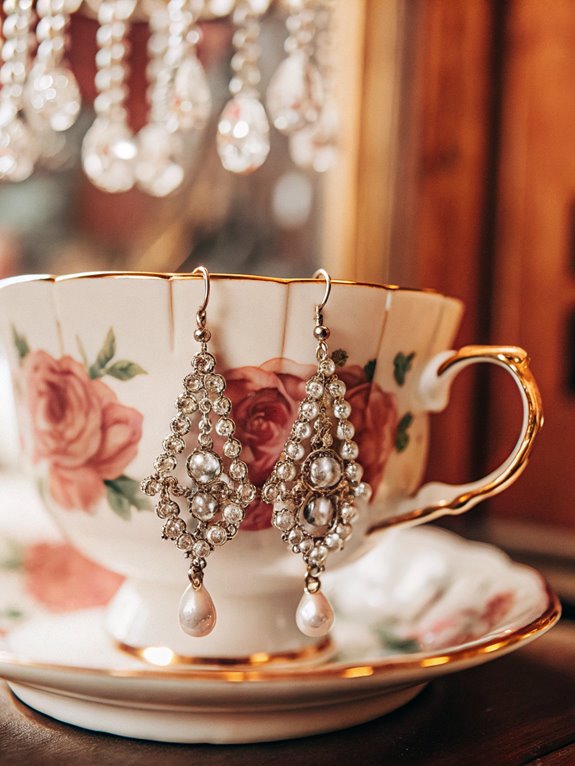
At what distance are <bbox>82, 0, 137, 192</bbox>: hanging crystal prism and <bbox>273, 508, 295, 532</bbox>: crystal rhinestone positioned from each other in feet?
1.37

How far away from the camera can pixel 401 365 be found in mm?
428

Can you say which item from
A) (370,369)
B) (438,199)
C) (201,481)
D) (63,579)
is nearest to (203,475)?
(201,481)

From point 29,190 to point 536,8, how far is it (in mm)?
678

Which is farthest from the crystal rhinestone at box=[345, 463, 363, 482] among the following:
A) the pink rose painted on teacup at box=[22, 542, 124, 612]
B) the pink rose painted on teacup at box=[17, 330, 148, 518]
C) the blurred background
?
the blurred background

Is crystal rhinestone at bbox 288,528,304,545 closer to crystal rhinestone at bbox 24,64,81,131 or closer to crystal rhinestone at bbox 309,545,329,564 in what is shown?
crystal rhinestone at bbox 309,545,329,564

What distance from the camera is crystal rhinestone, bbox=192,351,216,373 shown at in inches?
14.2

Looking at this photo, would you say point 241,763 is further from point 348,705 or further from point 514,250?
point 514,250

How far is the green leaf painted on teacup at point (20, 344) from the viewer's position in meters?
0.41

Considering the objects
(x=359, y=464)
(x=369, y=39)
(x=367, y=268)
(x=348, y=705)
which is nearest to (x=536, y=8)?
(x=369, y=39)

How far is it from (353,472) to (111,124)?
1.43ft

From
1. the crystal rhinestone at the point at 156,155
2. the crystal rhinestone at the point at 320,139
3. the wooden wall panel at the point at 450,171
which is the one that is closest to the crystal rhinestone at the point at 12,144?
the crystal rhinestone at the point at 156,155

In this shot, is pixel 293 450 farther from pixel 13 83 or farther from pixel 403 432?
pixel 13 83

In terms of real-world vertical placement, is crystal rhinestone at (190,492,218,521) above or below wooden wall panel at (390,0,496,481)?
below

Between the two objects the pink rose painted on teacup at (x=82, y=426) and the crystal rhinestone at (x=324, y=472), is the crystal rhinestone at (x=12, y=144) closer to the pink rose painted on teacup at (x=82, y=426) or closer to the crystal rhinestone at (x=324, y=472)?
the pink rose painted on teacup at (x=82, y=426)
